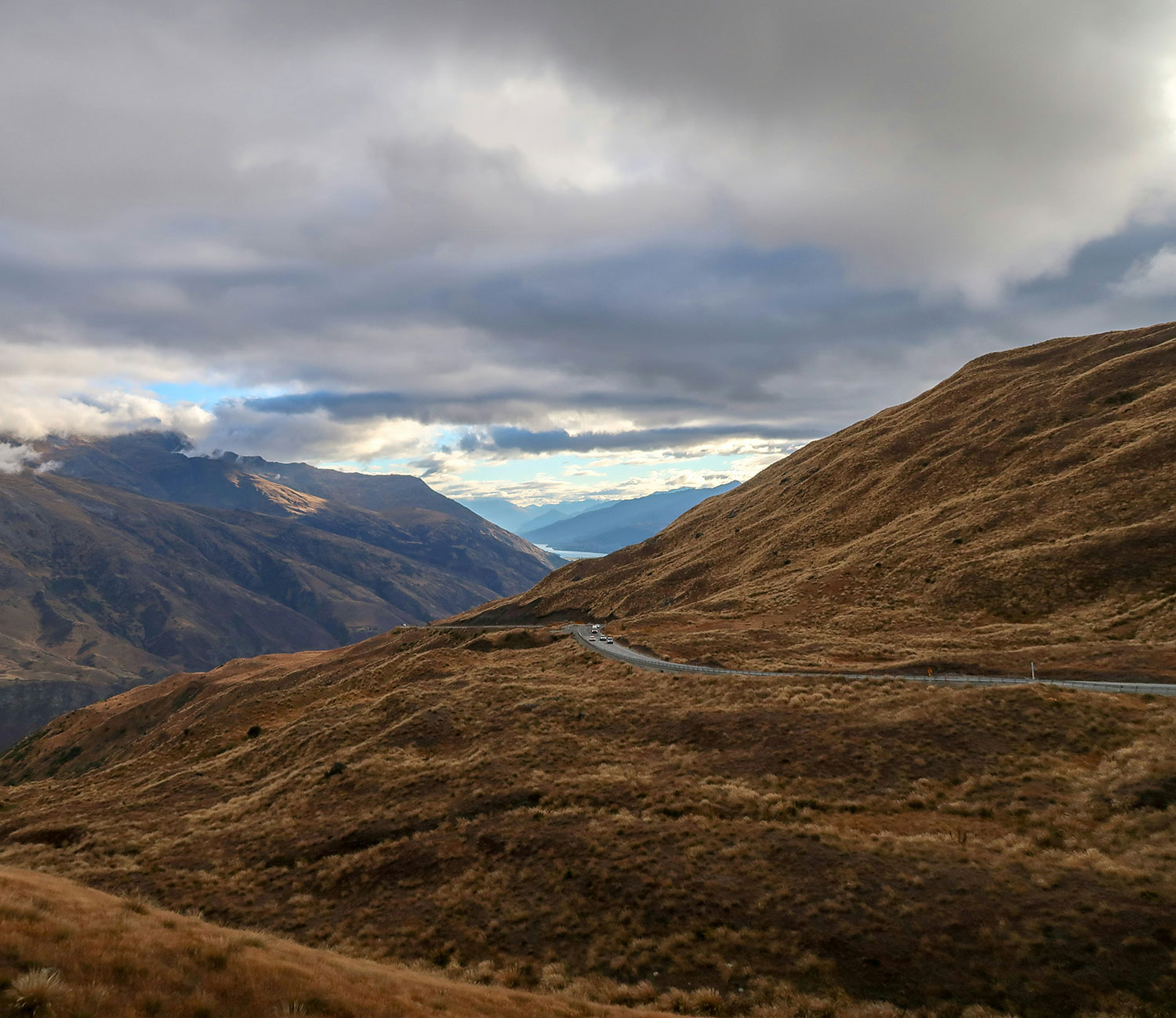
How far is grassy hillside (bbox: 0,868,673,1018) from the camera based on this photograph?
10852 mm

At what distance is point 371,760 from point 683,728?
17.5 m

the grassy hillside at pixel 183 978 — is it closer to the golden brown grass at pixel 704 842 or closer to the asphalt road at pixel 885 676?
the golden brown grass at pixel 704 842

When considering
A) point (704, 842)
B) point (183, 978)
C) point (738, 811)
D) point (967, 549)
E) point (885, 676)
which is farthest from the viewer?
point (967, 549)

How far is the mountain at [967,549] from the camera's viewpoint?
45406 mm

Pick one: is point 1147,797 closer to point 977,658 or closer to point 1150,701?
point 1150,701

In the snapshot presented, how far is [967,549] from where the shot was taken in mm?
60938

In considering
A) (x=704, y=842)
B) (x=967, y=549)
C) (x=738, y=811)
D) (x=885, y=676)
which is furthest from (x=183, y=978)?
(x=967, y=549)

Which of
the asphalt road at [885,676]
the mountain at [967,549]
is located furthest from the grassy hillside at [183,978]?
the mountain at [967,549]

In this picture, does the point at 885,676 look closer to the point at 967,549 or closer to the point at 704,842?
the point at 704,842

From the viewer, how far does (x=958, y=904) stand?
17.7 meters

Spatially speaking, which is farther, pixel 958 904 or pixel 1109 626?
pixel 1109 626

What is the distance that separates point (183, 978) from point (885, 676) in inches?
1448

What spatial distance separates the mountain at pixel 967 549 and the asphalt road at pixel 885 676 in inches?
65.2

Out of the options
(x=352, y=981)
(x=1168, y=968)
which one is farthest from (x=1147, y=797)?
(x=352, y=981)
